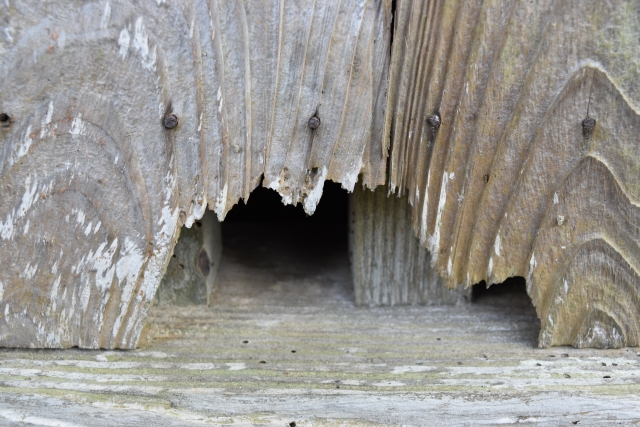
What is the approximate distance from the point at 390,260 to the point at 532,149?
1.38 ft

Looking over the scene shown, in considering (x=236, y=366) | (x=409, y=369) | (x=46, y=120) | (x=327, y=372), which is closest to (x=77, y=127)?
(x=46, y=120)

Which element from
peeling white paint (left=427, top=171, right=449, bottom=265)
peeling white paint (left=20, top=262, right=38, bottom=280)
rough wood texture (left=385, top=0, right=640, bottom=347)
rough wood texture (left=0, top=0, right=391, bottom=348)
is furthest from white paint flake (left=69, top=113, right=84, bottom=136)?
peeling white paint (left=427, top=171, right=449, bottom=265)

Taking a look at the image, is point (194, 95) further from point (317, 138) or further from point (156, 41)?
point (317, 138)

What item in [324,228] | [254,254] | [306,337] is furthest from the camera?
[324,228]

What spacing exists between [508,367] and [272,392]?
1.44ft

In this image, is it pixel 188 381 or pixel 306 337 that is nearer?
pixel 188 381

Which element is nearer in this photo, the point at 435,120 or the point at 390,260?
the point at 435,120

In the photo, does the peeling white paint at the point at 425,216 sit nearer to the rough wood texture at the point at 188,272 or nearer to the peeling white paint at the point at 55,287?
the rough wood texture at the point at 188,272

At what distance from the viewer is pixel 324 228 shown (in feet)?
5.82

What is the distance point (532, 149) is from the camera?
40.5 inches

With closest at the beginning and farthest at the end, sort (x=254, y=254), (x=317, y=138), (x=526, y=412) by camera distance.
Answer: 1. (x=526, y=412)
2. (x=317, y=138)
3. (x=254, y=254)

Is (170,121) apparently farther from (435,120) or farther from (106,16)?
(435,120)

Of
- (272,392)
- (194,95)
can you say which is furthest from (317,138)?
(272,392)

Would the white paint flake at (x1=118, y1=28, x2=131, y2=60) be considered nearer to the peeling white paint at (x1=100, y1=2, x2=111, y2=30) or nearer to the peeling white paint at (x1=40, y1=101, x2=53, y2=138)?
the peeling white paint at (x1=100, y1=2, x2=111, y2=30)
